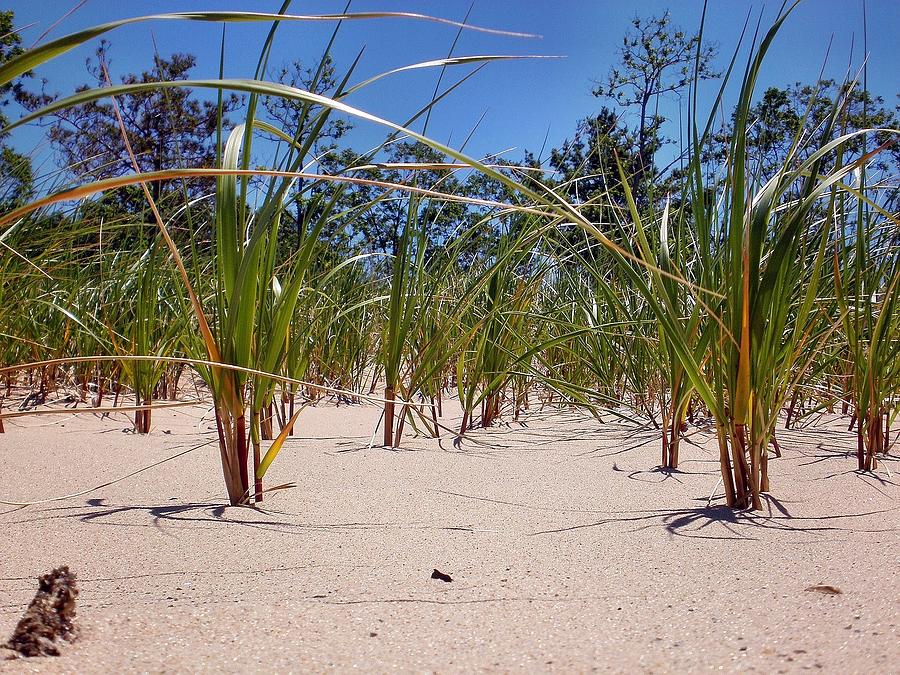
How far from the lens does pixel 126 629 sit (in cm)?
83

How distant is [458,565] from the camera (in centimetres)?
109

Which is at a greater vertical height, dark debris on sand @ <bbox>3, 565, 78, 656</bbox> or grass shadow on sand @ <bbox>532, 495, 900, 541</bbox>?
grass shadow on sand @ <bbox>532, 495, 900, 541</bbox>

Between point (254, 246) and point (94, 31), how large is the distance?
644mm

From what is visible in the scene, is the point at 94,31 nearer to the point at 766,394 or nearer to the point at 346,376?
the point at 766,394

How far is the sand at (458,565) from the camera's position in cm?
79

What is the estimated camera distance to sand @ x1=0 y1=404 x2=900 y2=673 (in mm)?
787

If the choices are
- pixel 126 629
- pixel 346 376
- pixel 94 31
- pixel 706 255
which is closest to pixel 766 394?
pixel 706 255

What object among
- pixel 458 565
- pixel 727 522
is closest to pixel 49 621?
pixel 458 565

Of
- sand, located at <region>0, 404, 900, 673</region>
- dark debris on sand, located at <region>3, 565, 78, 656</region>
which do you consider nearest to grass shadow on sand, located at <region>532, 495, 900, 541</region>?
sand, located at <region>0, 404, 900, 673</region>

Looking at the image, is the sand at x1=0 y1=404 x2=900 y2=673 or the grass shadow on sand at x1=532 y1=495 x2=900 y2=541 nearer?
the sand at x1=0 y1=404 x2=900 y2=673

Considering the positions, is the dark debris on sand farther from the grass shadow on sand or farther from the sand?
the grass shadow on sand

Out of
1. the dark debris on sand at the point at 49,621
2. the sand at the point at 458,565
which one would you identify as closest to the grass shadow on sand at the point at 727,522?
the sand at the point at 458,565

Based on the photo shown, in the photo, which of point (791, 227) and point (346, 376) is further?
point (346, 376)

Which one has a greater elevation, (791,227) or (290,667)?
(791,227)
